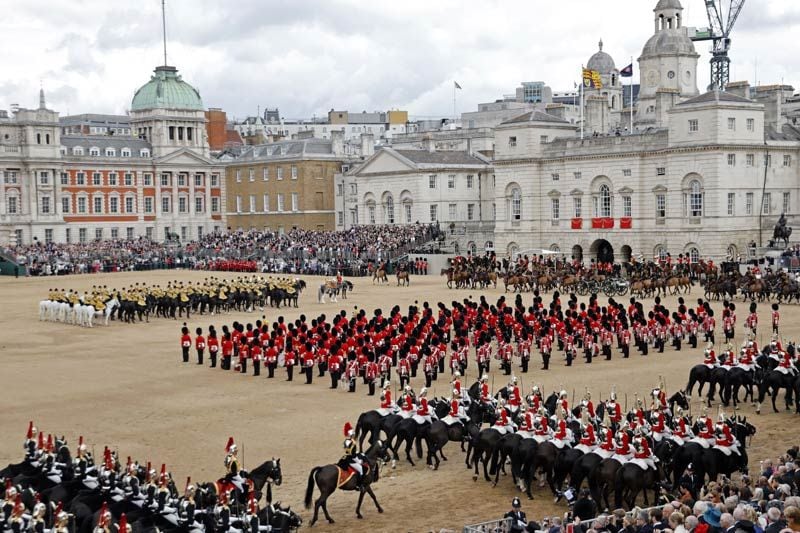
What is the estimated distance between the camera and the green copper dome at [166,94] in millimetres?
84812

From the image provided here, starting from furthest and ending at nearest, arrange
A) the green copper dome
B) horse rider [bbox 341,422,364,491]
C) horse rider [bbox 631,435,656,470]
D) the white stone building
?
the green copper dome, the white stone building, horse rider [bbox 341,422,364,491], horse rider [bbox 631,435,656,470]

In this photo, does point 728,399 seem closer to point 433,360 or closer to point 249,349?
point 433,360

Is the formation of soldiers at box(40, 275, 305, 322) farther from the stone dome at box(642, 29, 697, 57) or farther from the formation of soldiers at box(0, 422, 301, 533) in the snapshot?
the stone dome at box(642, 29, 697, 57)

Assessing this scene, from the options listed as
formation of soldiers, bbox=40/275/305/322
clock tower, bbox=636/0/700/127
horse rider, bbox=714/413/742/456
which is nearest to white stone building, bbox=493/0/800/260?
clock tower, bbox=636/0/700/127

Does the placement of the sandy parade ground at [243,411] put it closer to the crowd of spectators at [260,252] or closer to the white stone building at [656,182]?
the white stone building at [656,182]

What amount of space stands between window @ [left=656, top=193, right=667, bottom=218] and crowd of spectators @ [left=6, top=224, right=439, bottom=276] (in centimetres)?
1602

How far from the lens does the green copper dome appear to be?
3339 inches

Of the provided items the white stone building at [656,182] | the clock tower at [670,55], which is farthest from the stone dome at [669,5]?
the white stone building at [656,182]

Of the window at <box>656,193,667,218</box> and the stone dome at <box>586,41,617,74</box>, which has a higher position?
the stone dome at <box>586,41,617,74</box>

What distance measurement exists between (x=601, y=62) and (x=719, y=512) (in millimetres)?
81421

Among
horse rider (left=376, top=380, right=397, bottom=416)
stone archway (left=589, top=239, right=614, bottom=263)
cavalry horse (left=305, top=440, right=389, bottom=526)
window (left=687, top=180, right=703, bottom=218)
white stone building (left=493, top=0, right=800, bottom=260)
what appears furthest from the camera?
stone archway (left=589, top=239, right=614, bottom=263)

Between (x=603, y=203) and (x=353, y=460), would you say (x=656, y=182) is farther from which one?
(x=353, y=460)

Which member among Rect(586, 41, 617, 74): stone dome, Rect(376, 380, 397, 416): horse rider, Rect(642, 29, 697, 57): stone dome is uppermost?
Rect(586, 41, 617, 74): stone dome

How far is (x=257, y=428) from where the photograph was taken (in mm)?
19906
